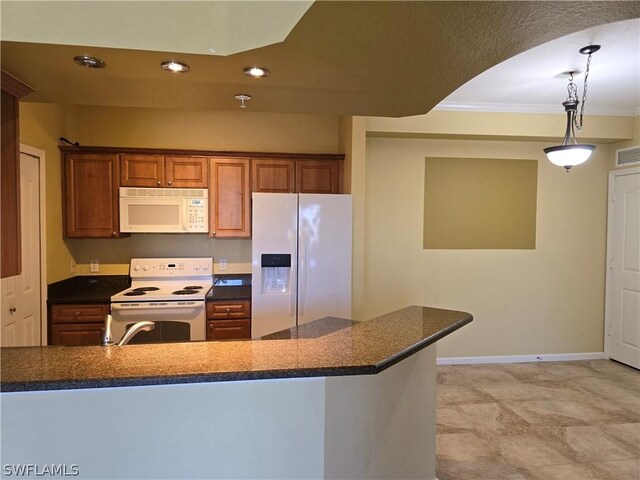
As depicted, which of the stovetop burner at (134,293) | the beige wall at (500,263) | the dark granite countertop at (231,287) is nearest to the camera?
the stovetop burner at (134,293)

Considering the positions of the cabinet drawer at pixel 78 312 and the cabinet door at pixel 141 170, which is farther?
the cabinet door at pixel 141 170

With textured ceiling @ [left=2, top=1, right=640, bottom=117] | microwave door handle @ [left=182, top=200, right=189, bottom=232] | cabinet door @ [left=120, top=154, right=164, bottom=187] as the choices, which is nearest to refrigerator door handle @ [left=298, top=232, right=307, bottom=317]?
microwave door handle @ [left=182, top=200, right=189, bottom=232]

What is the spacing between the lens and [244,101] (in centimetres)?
210

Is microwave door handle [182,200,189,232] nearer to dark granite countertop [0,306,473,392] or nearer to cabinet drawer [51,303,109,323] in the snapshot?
cabinet drawer [51,303,109,323]

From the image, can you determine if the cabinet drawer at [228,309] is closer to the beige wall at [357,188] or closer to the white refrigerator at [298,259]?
the white refrigerator at [298,259]

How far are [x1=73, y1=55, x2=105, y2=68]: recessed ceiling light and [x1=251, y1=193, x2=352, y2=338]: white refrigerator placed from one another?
1.79 m

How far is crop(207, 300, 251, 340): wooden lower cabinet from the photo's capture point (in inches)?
138

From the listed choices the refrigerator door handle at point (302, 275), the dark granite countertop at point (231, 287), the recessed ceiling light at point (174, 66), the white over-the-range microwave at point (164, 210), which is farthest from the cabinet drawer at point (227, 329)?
the recessed ceiling light at point (174, 66)

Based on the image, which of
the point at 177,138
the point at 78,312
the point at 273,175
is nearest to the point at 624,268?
the point at 273,175

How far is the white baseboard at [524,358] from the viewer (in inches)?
172

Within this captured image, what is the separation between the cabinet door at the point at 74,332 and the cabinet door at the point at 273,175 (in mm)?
1936

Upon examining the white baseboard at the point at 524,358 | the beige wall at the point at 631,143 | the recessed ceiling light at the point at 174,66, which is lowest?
the white baseboard at the point at 524,358

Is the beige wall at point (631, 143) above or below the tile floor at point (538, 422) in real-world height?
above

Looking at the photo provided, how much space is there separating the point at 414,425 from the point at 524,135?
3.38m
